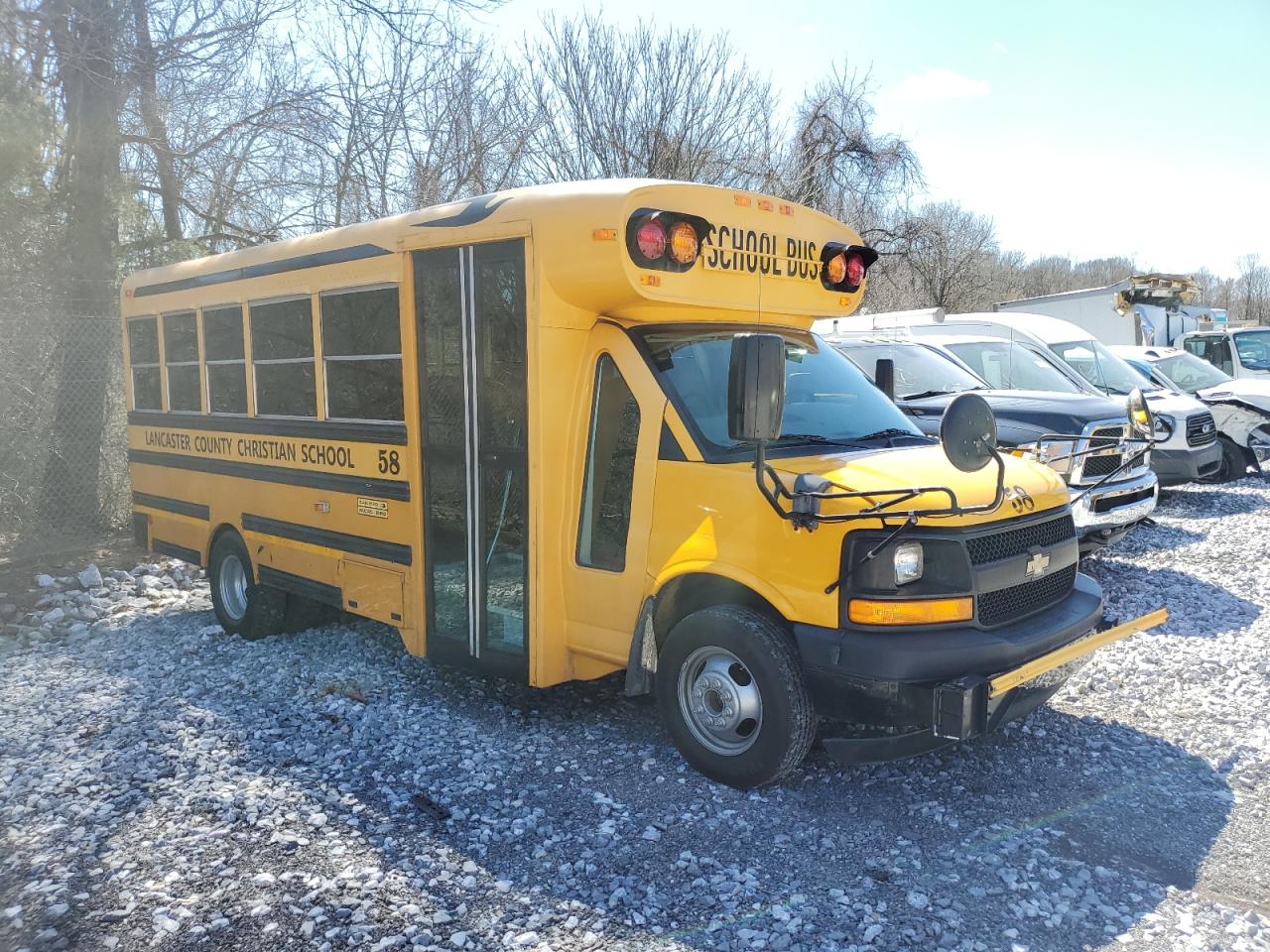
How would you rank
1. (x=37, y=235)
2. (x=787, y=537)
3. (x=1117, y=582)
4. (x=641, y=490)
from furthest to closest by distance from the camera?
(x=37, y=235)
(x=1117, y=582)
(x=641, y=490)
(x=787, y=537)

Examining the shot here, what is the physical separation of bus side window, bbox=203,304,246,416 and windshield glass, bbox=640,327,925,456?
11.4ft

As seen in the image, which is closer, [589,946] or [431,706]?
[589,946]

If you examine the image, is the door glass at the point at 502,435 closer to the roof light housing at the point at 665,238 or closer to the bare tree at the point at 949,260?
the roof light housing at the point at 665,238

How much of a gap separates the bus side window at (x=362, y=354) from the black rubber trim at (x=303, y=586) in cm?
111

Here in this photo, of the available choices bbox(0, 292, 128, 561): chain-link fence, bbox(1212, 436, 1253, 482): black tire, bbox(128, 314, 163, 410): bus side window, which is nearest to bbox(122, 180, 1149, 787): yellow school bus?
bbox(128, 314, 163, 410): bus side window

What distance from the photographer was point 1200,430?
10.6 m

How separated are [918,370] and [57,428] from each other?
29.4 feet

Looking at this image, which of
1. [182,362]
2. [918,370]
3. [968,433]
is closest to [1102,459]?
[918,370]

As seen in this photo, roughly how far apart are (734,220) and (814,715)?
2450mm

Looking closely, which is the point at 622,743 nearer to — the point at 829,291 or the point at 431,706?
the point at 431,706

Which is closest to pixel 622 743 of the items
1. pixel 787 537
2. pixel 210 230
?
pixel 787 537

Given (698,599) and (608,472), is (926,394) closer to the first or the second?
(608,472)

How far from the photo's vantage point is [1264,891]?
345 centimetres

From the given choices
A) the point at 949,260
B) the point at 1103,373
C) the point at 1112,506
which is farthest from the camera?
the point at 949,260
